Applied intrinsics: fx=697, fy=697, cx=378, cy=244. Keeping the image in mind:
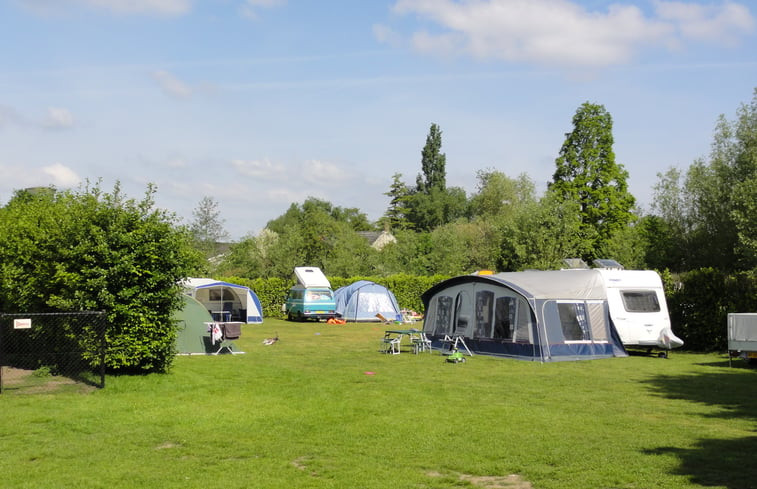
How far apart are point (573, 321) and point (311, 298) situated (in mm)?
17206

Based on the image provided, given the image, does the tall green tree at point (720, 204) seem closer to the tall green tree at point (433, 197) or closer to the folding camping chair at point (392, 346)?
the folding camping chair at point (392, 346)

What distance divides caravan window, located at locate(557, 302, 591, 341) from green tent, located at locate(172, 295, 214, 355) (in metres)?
9.48

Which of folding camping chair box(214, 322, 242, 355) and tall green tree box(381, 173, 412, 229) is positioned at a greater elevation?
tall green tree box(381, 173, 412, 229)

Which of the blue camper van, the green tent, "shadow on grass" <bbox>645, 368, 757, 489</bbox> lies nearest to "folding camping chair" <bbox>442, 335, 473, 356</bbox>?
"shadow on grass" <bbox>645, 368, 757, 489</bbox>

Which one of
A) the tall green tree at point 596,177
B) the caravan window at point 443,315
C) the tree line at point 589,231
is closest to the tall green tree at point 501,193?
the tree line at point 589,231

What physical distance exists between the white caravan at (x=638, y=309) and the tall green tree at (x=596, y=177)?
24.0 meters

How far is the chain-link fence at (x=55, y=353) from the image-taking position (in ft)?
40.1

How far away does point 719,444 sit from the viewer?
8.34 metres

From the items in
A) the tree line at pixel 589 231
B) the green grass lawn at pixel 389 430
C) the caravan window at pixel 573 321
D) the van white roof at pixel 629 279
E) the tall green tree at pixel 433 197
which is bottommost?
the green grass lawn at pixel 389 430

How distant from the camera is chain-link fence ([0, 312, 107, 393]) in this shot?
40.1ft

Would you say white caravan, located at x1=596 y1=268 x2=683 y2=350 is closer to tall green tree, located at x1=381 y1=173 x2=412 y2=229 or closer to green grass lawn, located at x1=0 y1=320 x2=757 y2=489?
green grass lawn, located at x1=0 y1=320 x2=757 y2=489

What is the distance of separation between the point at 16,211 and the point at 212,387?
8.07 metres

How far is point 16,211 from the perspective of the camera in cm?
1716

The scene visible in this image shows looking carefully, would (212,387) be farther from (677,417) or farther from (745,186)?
(745,186)
